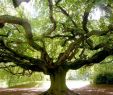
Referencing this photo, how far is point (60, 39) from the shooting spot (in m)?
18.1

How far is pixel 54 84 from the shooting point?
17625mm

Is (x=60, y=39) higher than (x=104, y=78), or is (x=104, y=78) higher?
(x=60, y=39)

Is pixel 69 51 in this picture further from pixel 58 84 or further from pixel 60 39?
pixel 58 84

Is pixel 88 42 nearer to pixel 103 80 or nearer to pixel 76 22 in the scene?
pixel 76 22

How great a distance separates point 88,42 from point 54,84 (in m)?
3.27

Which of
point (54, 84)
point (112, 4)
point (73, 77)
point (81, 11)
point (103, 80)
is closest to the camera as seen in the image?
point (112, 4)

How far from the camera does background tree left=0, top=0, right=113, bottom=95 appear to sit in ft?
49.2

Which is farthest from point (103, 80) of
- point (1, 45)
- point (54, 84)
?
Result: point (1, 45)

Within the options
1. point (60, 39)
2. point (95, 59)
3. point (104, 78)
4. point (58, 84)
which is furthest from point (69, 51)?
point (104, 78)

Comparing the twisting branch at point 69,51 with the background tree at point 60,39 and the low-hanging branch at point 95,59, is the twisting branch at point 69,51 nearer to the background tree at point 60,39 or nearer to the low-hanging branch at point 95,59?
the background tree at point 60,39

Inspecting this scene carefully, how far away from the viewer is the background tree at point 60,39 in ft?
49.2

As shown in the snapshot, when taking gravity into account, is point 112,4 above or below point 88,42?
above

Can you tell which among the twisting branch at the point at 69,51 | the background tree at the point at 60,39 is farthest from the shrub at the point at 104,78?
the twisting branch at the point at 69,51

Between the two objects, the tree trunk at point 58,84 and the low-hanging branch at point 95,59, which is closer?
the low-hanging branch at point 95,59
